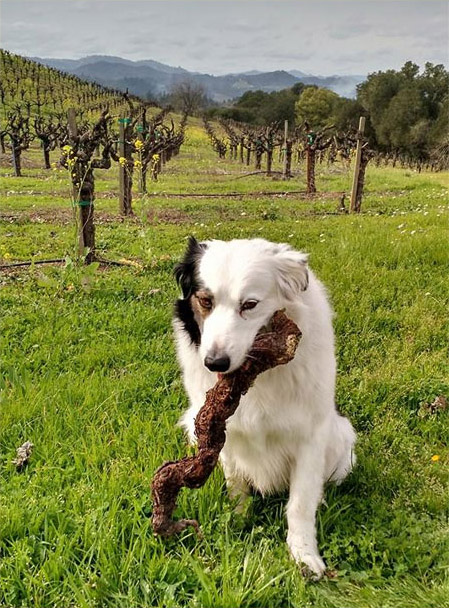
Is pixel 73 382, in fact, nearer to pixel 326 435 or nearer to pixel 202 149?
pixel 326 435

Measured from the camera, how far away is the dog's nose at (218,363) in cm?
213

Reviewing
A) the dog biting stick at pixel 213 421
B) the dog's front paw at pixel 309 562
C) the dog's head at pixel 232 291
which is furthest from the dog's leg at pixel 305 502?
the dog's head at pixel 232 291

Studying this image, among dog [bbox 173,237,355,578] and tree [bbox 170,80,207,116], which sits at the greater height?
tree [bbox 170,80,207,116]

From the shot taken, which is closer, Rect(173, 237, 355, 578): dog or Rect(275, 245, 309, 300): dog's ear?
Rect(173, 237, 355, 578): dog

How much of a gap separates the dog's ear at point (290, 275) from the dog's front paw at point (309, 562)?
125 cm

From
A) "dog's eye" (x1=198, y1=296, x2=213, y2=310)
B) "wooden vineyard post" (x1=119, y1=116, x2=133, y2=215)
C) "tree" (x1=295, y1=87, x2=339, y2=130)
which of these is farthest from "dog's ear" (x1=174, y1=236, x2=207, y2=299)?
"tree" (x1=295, y1=87, x2=339, y2=130)

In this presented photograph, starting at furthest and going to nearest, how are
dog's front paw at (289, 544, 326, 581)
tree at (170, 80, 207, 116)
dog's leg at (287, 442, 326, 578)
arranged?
tree at (170, 80, 207, 116), dog's leg at (287, 442, 326, 578), dog's front paw at (289, 544, 326, 581)

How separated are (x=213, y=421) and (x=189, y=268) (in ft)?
2.58

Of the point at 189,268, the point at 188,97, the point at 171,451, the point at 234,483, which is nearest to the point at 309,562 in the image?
the point at 234,483

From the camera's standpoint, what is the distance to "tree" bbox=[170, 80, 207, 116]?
2872 inches

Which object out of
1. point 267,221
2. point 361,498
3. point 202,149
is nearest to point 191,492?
point 361,498

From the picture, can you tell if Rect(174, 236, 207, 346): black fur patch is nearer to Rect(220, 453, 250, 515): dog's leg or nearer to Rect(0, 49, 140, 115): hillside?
Rect(220, 453, 250, 515): dog's leg

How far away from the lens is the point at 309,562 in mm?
2445

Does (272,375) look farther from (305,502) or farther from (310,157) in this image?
(310,157)
